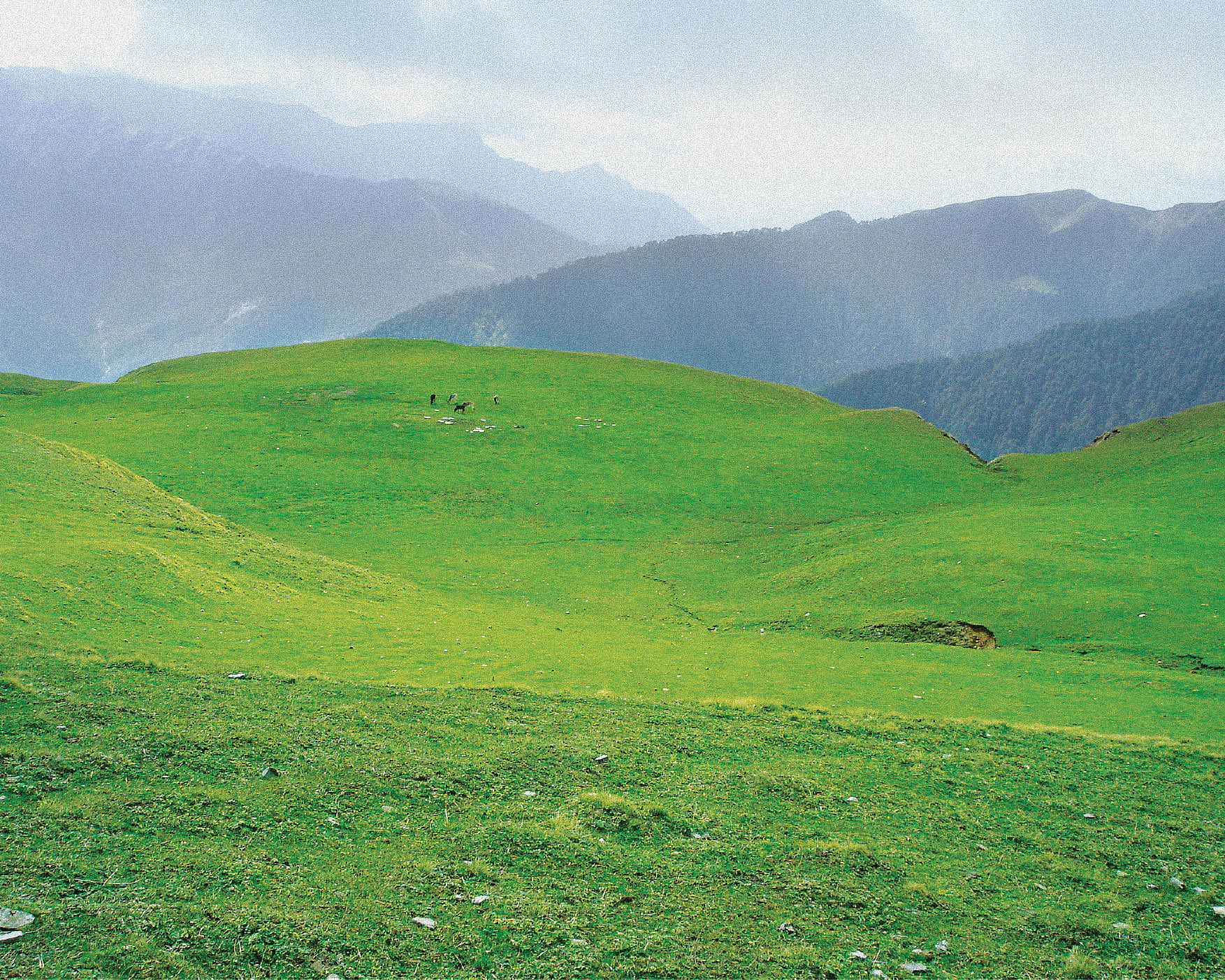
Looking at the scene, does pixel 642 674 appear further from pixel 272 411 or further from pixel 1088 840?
pixel 272 411

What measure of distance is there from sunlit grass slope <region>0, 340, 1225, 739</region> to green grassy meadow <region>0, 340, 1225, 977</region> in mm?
222

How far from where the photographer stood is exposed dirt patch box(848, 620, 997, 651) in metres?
21.8

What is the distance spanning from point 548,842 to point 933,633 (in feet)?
56.1

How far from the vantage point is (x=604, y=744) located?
1170cm

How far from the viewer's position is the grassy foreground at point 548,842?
6.77 meters

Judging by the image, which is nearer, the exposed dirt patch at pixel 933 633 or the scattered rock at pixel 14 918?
the scattered rock at pixel 14 918

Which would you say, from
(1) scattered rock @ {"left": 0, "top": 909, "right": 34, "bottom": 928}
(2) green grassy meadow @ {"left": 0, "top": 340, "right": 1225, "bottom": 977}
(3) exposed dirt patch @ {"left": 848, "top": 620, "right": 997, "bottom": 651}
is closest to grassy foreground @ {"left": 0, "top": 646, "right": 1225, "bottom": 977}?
(2) green grassy meadow @ {"left": 0, "top": 340, "right": 1225, "bottom": 977}

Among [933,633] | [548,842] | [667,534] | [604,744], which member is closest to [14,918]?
[548,842]

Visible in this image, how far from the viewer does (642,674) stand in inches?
657

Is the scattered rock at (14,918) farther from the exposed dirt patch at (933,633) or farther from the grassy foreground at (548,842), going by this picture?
the exposed dirt patch at (933,633)

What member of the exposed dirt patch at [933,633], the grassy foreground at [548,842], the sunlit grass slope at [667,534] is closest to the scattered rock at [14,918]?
the grassy foreground at [548,842]

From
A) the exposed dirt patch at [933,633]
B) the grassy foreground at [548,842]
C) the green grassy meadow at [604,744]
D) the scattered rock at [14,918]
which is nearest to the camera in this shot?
the scattered rock at [14,918]

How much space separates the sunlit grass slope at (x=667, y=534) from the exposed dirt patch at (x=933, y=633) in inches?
8.7

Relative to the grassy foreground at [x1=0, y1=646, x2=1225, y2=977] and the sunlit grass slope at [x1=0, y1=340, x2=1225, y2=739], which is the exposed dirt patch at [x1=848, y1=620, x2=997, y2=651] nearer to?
the sunlit grass slope at [x1=0, y1=340, x2=1225, y2=739]
